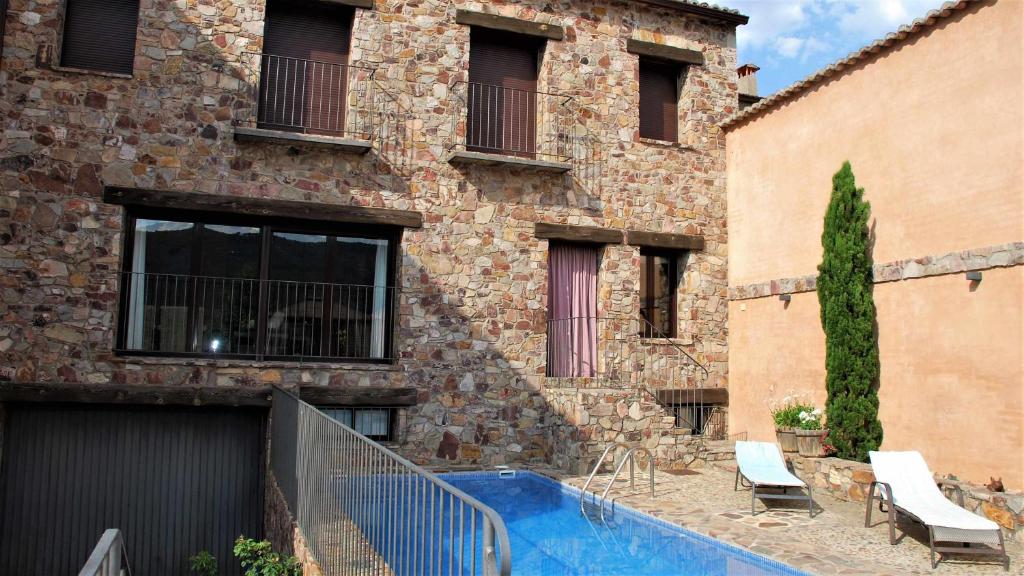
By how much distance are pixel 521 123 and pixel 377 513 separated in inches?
317

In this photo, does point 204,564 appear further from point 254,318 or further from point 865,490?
point 865,490

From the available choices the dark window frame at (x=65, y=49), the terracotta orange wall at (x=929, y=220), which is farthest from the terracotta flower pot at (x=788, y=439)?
the dark window frame at (x=65, y=49)

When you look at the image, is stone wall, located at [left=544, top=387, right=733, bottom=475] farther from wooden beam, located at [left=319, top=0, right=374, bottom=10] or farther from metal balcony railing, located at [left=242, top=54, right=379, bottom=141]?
wooden beam, located at [left=319, top=0, right=374, bottom=10]

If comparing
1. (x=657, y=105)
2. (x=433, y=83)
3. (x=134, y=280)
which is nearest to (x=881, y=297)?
(x=657, y=105)

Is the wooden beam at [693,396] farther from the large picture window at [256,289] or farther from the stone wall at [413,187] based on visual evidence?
the large picture window at [256,289]

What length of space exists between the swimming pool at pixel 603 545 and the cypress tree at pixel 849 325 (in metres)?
3.11

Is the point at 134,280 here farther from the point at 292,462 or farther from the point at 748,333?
the point at 748,333

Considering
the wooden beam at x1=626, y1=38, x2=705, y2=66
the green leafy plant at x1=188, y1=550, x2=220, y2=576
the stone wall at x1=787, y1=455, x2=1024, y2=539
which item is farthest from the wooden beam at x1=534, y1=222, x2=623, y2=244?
the green leafy plant at x1=188, y1=550, x2=220, y2=576

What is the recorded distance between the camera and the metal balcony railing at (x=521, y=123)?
1109 cm

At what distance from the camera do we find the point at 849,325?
9.14 meters

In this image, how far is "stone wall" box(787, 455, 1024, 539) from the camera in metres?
6.73

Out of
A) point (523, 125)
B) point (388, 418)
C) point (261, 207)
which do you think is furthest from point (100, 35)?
point (388, 418)

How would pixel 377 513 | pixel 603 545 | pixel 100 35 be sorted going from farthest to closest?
pixel 100 35 → pixel 603 545 → pixel 377 513

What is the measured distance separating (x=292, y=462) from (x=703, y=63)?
901cm
